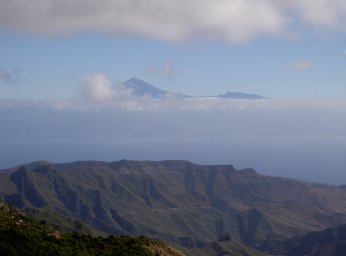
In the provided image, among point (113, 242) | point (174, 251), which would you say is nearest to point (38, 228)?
point (113, 242)

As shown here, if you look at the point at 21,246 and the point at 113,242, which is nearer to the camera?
the point at 21,246

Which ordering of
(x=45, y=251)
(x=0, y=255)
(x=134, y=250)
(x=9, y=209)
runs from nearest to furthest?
(x=0, y=255) → (x=45, y=251) → (x=134, y=250) → (x=9, y=209)

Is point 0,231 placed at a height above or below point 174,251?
above

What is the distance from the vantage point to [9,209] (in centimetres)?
4719

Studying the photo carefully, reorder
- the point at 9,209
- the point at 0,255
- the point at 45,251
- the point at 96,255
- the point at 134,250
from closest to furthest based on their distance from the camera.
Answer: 1. the point at 0,255
2. the point at 45,251
3. the point at 96,255
4. the point at 134,250
5. the point at 9,209

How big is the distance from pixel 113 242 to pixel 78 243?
3.92 metres

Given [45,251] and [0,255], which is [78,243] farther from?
[0,255]

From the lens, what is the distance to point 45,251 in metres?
38.1

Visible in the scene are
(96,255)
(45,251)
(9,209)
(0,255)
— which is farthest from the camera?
(9,209)

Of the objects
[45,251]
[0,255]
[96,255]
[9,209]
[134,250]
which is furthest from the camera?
[9,209]

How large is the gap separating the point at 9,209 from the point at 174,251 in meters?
16.0

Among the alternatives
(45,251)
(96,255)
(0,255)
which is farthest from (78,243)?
(0,255)

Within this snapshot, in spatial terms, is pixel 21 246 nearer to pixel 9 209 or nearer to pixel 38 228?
pixel 38 228

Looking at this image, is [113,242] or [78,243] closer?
[78,243]
